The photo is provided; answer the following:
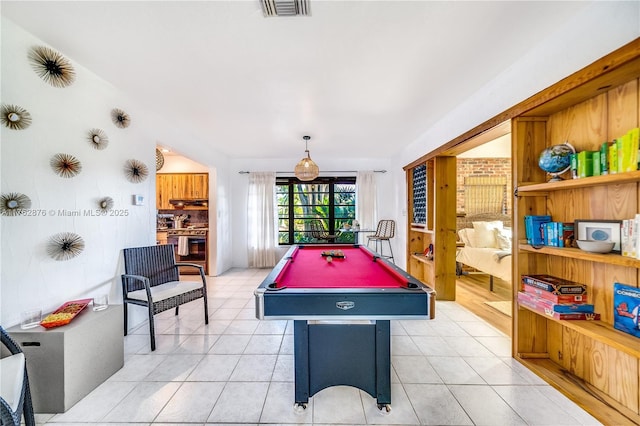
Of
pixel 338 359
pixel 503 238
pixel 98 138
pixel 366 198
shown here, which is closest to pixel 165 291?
pixel 98 138

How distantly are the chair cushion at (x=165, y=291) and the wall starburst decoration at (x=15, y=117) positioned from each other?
62.7 inches

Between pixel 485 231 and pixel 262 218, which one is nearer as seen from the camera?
pixel 485 231

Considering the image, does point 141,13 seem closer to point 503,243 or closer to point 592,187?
point 592,187

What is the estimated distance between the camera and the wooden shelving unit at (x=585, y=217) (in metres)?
1.53

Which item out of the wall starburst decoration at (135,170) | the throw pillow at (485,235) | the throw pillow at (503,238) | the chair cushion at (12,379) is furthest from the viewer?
the throw pillow at (485,235)

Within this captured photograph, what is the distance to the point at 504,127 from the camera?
239 cm

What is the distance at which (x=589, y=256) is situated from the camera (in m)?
1.59

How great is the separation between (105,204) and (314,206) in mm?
4161

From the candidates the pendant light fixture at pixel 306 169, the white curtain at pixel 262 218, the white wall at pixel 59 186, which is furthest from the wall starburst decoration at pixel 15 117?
the white curtain at pixel 262 218

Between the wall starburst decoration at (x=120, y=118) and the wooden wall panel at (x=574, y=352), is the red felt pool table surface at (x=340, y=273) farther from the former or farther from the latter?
the wall starburst decoration at (x=120, y=118)

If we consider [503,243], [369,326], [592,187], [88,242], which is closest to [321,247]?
[369,326]

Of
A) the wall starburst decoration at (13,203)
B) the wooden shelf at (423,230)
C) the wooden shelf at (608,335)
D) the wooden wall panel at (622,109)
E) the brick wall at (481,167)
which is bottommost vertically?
the wooden shelf at (608,335)

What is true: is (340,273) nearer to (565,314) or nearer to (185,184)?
(565,314)

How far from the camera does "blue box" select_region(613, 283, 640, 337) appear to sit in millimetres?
1521
